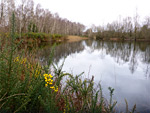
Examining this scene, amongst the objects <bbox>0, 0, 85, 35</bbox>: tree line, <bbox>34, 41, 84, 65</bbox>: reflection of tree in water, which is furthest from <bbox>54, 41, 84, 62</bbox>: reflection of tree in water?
<bbox>0, 0, 85, 35</bbox>: tree line

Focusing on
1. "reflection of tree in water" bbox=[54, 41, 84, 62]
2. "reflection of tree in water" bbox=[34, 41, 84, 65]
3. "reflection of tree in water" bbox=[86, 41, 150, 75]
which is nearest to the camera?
"reflection of tree in water" bbox=[34, 41, 84, 65]

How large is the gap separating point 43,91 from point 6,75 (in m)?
0.49

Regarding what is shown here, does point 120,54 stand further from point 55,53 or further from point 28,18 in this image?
point 28,18

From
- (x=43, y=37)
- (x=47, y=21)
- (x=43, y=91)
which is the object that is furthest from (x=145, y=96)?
(x=47, y=21)

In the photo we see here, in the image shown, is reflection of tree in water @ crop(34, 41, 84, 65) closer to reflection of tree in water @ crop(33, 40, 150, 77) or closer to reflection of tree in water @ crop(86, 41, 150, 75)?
reflection of tree in water @ crop(33, 40, 150, 77)

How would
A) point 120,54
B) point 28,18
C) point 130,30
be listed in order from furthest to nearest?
point 130,30, point 28,18, point 120,54

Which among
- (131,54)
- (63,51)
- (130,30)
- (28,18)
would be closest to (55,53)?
(63,51)

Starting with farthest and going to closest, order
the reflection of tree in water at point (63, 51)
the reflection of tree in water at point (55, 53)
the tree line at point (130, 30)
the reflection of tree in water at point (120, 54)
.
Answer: the tree line at point (130, 30) < the reflection of tree in water at point (63, 51) < the reflection of tree in water at point (120, 54) < the reflection of tree in water at point (55, 53)

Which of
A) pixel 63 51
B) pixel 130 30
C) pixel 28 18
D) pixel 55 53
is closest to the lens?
pixel 55 53

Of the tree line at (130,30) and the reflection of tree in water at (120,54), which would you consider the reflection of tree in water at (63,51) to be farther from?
the tree line at (130,30)

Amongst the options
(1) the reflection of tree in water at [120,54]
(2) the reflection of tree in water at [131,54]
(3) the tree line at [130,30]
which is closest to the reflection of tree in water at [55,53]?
(1) the reflection of tree in water at [120,54]

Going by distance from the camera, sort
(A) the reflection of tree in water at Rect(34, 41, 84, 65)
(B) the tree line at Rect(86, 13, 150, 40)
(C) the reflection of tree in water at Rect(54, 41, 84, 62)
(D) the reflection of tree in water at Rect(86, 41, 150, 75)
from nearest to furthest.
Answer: (A) the reflection of tree in water at Rect(34, 41, 84, 65) < (D) the reflection of tree in water at Rect(86, 41, 150, 75) < (C) the reflection of tree in water at Rect(54, 41, 84, 62) < (B) the tree line at Rect(86, 13, 150, 40)

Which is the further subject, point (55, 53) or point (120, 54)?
point (120, 54)

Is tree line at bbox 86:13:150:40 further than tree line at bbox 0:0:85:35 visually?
Yes
